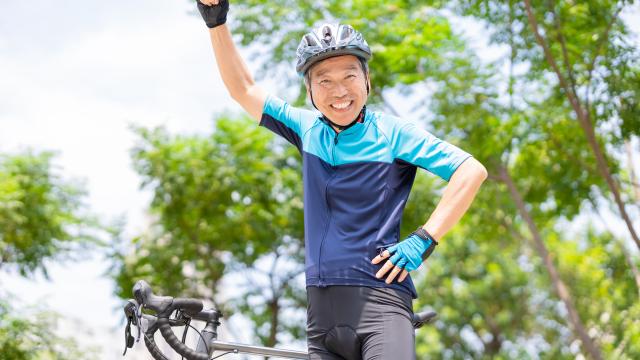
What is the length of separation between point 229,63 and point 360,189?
0.69m

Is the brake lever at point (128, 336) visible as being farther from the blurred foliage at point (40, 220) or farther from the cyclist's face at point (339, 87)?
the blurred foliage at point (40, 220)

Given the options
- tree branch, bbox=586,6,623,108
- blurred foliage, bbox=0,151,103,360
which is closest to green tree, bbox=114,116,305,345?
blurred foliage, bbox=0,151,103,360

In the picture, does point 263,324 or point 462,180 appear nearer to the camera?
point 462,180

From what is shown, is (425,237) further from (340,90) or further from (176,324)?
(176,324)

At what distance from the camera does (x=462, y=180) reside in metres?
2.62

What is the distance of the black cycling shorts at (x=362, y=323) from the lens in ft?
8.37

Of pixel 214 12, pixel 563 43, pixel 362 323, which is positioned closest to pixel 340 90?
pixel 214 12

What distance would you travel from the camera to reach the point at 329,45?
9.00ft

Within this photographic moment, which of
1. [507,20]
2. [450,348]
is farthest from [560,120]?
[450,348]

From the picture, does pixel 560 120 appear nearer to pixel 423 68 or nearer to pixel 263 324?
pixel 423 68

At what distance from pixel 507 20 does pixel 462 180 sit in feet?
21.0

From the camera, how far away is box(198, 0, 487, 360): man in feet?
8.52

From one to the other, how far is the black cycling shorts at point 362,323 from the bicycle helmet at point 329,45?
0.75 meters

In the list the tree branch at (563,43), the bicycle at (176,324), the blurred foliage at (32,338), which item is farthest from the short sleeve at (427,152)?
the blurred foliage at (32,338)
